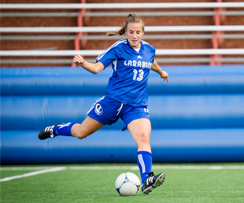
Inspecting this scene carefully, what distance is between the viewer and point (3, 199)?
3.55 m

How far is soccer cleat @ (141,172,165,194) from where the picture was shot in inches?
129

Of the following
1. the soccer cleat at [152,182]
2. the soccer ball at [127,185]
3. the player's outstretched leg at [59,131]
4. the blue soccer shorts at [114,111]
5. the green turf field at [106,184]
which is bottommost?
the green turf field at [106,184]

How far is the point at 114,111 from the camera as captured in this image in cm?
387

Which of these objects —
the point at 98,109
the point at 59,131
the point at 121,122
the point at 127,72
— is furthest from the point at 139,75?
the point at 121,122

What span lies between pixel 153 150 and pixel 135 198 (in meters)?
2.33

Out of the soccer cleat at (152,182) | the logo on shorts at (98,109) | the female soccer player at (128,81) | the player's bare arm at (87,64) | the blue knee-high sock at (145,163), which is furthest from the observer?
the logo on shorts at (98,109)

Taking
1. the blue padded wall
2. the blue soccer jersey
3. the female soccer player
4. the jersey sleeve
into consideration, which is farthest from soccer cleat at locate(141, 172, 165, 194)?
the blue padded wall

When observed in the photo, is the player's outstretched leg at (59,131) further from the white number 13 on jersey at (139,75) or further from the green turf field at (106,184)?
the white number 13 on jersey at (139,75)

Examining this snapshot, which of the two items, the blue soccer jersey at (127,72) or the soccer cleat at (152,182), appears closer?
the soccer cleat at (152,182)

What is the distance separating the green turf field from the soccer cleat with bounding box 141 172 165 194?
0.32ft

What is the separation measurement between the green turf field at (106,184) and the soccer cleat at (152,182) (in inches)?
3.8

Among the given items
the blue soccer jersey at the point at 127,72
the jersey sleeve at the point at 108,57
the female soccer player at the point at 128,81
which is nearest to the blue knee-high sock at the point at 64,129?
the female soccer player at the point at 128,81

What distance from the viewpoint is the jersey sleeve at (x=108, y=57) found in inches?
150

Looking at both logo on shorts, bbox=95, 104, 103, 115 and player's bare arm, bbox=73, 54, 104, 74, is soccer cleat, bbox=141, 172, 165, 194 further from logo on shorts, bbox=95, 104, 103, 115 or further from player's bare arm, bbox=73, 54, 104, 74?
player's bare arm, bbox=73, 54, 104, 74
